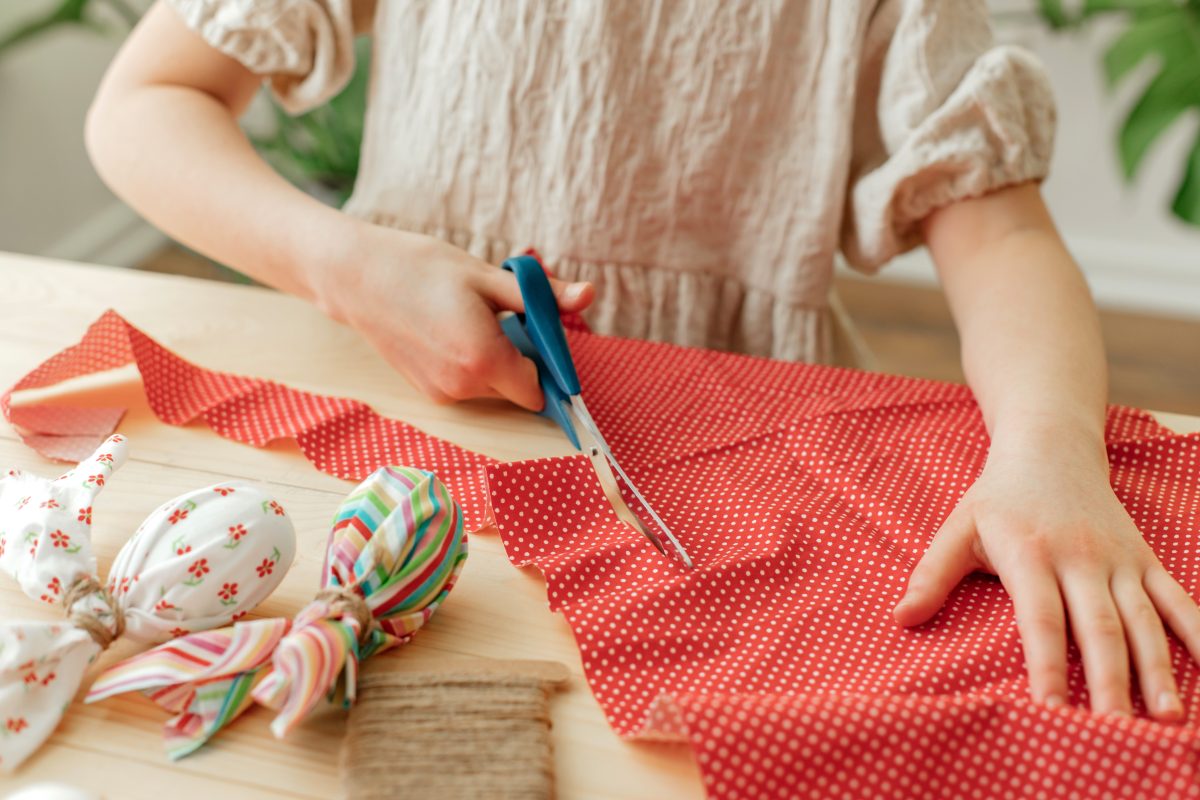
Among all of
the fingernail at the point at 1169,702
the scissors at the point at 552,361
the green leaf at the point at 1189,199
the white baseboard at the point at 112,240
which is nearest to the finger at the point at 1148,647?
the fingernail at the point at 1169,702

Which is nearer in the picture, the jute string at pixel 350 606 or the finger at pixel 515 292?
the jute string at pixel 350 606

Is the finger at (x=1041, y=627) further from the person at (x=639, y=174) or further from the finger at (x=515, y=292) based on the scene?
the finger at (x=515, y=292)

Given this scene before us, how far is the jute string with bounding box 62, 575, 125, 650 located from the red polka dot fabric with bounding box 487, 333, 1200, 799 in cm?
Result: 17

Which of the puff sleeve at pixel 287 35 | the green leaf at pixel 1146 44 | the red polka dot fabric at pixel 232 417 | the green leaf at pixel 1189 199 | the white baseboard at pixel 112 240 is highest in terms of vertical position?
the puff sleeve at pixel 287 35

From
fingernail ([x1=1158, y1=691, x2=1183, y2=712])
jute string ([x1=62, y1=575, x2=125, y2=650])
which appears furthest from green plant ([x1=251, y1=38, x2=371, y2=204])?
fingernail ([x1=1158, y1=691, x2=1183, y2=712])

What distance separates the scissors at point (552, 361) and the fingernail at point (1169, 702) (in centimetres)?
25

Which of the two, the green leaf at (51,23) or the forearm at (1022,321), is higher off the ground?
the forearm at (1022,321)

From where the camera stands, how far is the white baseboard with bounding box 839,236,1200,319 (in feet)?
7.13

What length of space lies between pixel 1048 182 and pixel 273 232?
183cm

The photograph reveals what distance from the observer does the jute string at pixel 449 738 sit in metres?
0.37

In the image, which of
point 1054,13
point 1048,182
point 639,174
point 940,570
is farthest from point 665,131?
point 1048,182

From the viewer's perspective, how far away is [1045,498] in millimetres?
508

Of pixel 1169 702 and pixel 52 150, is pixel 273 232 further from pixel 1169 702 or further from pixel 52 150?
pixel 52 150

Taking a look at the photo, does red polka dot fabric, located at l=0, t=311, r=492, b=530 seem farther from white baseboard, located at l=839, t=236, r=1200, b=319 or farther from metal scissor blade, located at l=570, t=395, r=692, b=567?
white baseboard, located at l=839, t=236, r=1200, b=319
